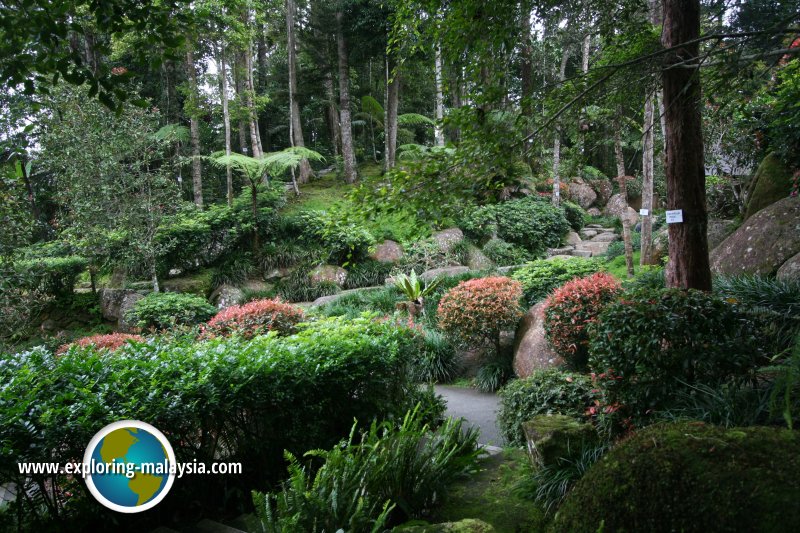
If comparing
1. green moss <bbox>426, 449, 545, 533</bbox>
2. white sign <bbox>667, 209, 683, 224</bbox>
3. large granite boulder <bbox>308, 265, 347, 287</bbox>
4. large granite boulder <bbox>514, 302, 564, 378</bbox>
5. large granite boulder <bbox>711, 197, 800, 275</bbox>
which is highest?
white sign <bbox>667, 209, 683, 224</bbox>

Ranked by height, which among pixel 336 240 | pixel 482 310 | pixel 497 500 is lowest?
pixel 497 500

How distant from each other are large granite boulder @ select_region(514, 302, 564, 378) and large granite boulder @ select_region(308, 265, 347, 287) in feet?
19.5

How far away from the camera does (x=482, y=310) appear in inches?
279

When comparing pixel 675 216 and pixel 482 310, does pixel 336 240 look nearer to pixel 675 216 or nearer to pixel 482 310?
pixel 482 310

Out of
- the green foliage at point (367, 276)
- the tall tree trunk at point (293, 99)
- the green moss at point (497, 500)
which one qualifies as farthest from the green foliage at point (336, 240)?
the green moss at point (497, 500)

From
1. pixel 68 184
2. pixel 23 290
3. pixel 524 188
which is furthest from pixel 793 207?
pixel 68 184

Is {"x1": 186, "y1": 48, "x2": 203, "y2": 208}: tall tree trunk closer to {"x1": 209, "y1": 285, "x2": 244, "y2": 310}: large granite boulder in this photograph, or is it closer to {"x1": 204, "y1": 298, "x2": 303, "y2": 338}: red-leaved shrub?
{"x1": 209, "y1": 285, "x2": 244, "y2": 310}: large granite boulder

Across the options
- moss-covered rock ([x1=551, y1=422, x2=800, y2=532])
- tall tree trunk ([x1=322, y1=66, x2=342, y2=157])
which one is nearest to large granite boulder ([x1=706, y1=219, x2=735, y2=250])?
moss-covered rock ([x1=551, y1=422, x2=800, y2=532])

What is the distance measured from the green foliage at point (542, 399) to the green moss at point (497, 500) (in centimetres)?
43

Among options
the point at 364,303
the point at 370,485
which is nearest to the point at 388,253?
the point at 364,303

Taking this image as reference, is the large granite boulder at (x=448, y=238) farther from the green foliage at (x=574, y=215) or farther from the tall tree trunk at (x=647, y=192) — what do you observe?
the green foliage at (x=574, y=215)

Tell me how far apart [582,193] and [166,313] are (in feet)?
54.6

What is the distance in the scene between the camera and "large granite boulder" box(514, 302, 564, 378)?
20.8 feet

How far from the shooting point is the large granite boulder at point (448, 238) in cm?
1314
